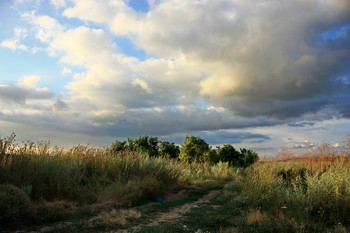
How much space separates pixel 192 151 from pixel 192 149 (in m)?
0.20

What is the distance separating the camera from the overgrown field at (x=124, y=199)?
7.23 meters

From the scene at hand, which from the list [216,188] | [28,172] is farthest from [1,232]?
[216,188]

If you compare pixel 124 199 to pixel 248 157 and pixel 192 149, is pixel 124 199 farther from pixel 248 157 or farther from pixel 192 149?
pixel 248 157

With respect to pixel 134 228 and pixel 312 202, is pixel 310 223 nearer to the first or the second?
pixel 312 202

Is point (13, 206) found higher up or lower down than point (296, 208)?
lower down

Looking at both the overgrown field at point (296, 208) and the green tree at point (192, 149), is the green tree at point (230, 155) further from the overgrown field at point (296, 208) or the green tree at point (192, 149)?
the overgrown field at point (296, 208)

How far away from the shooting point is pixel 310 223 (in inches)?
280

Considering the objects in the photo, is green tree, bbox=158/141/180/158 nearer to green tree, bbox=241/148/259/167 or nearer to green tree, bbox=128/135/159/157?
green tree, bbox=128/135/159/157

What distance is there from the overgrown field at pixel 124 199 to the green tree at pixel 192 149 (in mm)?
14707

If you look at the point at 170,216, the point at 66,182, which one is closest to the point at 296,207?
the point at 170,216

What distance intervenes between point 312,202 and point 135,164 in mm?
8529

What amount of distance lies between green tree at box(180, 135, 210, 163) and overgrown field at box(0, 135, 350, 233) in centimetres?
1471

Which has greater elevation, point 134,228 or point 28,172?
point 28,172

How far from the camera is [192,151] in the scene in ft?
95.7
